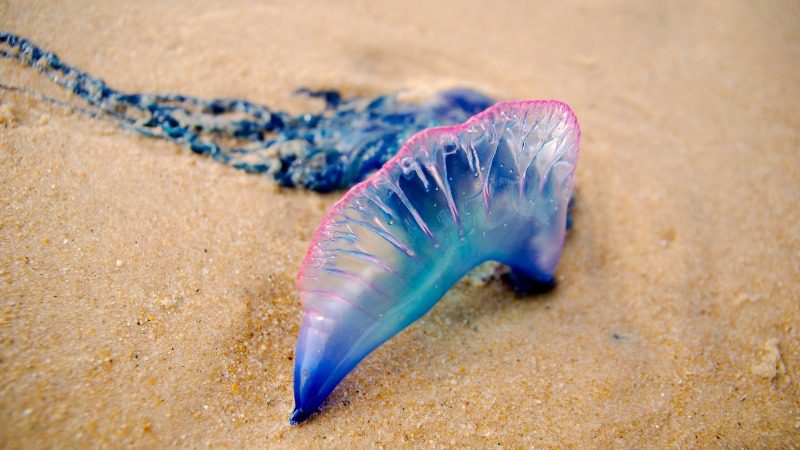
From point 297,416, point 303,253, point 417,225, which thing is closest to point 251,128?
point 303,253

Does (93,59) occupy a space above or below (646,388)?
above

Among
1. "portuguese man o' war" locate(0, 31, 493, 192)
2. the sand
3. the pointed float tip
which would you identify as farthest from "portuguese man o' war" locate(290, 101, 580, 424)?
"portuguese man o' war" locate(0, 31, 493, 192)

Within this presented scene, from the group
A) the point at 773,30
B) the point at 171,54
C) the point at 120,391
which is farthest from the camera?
the point at 773,30

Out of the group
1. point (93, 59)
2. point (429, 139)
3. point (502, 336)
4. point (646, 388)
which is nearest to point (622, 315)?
point (646, 388)

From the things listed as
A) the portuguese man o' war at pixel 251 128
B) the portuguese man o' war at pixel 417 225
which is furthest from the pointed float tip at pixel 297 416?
the portuguese man o' war at pixel 251 128

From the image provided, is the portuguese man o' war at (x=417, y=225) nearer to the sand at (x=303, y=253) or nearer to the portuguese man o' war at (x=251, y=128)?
the sand at (x=303, y=253)

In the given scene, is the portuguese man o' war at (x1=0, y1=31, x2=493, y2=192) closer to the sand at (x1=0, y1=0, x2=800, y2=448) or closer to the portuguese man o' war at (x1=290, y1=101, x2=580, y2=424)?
the sand at (x1=0, y1=0, x2=800, y2=448)

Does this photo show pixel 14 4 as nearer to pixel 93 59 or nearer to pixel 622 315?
pixel 93 59
